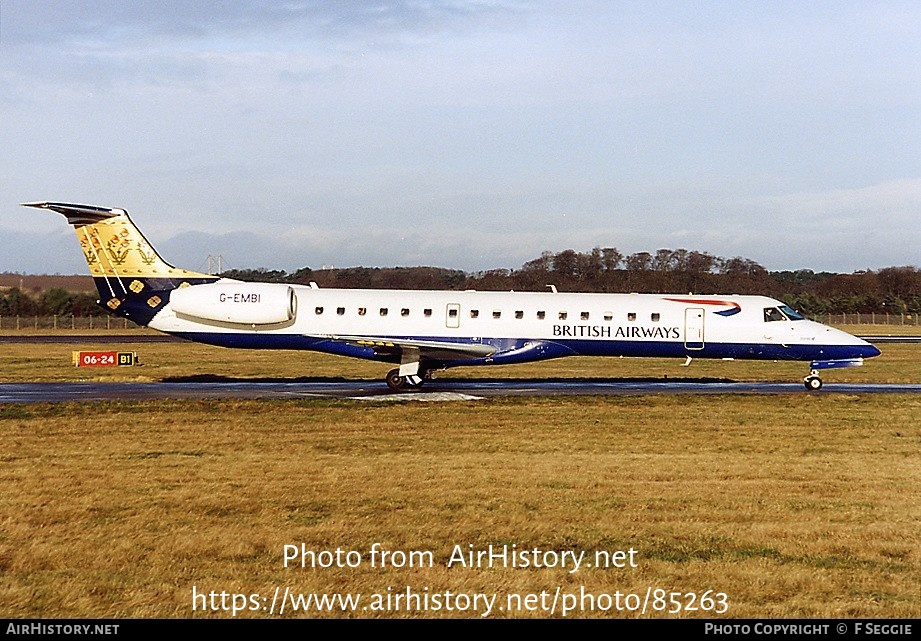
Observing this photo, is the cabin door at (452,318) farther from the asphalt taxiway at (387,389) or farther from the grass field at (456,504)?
the grass field at (456,504)

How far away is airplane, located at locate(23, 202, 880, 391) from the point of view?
26.4m

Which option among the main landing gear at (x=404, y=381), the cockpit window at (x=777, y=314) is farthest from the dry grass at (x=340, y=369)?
the cockpit window at (x=777, y=314)

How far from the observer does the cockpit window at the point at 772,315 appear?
27078 mm

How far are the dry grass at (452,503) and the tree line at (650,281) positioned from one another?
5229 centimetres

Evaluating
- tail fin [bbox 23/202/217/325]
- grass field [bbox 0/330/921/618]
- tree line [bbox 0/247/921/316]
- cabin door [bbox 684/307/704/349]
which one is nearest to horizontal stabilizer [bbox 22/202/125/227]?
tail fin [bbox 23/202/217/325]

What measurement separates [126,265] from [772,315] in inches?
719

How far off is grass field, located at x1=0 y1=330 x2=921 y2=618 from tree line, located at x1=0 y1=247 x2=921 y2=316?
169ft

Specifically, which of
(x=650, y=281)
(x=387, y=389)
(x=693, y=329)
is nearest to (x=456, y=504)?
(x=387, y=389)

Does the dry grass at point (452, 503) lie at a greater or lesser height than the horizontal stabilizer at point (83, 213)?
lesser

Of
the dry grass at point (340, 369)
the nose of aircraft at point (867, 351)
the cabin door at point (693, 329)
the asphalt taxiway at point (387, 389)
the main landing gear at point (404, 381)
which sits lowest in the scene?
the dry grass at point (340, 369)

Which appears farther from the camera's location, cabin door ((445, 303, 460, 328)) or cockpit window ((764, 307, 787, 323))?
cockpit window ((764, 307, 787, 323))

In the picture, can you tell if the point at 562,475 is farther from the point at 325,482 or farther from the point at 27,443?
the point at 27,443

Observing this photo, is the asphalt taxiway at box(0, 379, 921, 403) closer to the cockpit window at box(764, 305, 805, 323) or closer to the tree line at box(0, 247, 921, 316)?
the cockpit window at box(764, 305, 805, 323)

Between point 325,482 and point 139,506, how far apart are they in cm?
251
